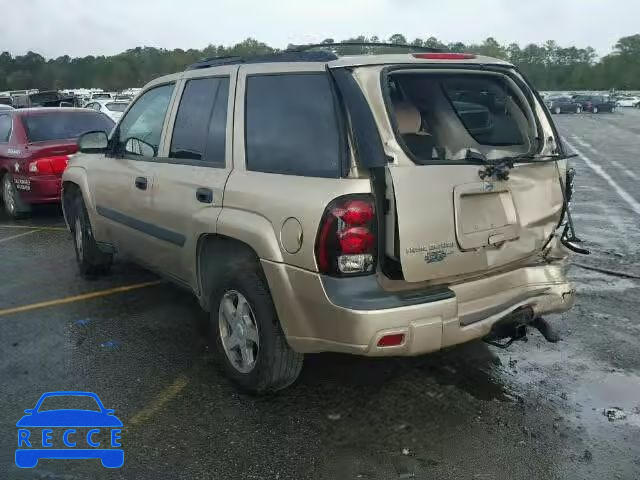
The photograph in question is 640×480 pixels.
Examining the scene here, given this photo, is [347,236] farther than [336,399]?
No

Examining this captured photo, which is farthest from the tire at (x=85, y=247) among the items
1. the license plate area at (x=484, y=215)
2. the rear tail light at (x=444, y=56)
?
the license plate area at (x=484, y=215)

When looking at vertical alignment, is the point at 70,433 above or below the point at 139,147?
below

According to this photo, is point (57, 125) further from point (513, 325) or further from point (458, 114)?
point (513, 325)

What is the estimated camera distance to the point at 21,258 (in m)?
7.25

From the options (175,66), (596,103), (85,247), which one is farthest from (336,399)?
(175,66)

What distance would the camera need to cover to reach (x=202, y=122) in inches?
165

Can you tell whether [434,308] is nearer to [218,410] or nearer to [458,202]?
[458,202]

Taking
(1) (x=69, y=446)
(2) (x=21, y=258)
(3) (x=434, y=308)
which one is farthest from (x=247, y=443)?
(2) (x=21, y=258)

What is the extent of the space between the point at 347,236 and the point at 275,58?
129 centimetres

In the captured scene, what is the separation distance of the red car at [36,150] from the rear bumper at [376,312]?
6.63m

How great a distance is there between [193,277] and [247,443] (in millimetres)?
1332

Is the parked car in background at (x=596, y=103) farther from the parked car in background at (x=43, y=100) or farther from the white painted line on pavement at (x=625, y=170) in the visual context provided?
the parked car in background at (x=43, y=100)

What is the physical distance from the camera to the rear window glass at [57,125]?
9.30 metres

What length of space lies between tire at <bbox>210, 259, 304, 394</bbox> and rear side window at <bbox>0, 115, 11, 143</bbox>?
287 inches
